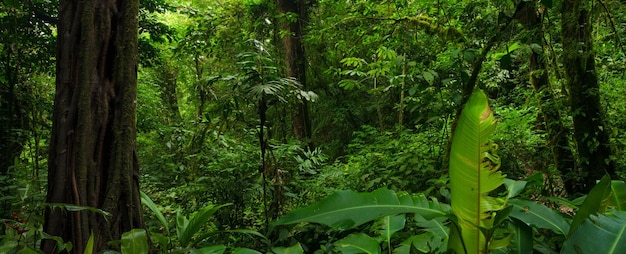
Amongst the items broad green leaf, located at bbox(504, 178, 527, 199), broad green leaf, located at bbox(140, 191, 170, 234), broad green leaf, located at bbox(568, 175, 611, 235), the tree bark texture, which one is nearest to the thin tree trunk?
the tree bark texture

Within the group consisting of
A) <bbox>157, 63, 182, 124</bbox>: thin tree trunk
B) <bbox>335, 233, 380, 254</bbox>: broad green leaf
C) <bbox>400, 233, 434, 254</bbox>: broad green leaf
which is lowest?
<bbox>400, 233, 434, 254</bbox>: broad green leaf

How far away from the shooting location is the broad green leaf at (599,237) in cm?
120

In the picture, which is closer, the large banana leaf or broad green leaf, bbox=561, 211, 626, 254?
broad green leaf, bbox=561, 211, 626, 254

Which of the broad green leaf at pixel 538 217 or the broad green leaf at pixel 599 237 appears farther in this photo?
the broad green leaf at pixel 538 217

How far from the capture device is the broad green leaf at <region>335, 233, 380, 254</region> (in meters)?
1.62

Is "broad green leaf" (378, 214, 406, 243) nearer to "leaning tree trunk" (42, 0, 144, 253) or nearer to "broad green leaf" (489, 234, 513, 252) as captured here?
"broad green leaf" (489, 234, 513, 252)

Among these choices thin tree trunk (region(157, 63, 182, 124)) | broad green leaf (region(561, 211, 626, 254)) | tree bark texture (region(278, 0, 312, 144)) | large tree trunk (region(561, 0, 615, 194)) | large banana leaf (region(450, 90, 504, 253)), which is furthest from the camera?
thin tree trunk (region(157, 63, 182, 124))

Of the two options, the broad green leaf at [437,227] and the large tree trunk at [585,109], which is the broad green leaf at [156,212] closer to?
the broad green leaf at [437,227]

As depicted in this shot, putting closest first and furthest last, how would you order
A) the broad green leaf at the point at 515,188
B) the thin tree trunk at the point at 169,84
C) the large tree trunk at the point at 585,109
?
the broad green leaf at the point at 515,188, the large tree trunk at the point at 585,109, the thin tree trunk at the point at 169,84

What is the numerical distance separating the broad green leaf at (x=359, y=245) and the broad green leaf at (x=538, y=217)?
1.91 ft

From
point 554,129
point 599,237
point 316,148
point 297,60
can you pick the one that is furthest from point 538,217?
point 297,60

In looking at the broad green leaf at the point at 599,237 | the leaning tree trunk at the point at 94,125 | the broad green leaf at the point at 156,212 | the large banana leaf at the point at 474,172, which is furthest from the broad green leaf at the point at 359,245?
the broad green leaf at the point at 156,212

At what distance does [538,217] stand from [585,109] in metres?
2.64

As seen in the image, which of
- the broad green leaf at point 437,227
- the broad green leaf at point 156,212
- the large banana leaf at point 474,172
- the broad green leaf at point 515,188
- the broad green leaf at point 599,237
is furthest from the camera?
the broad green leaf at point 156,212
